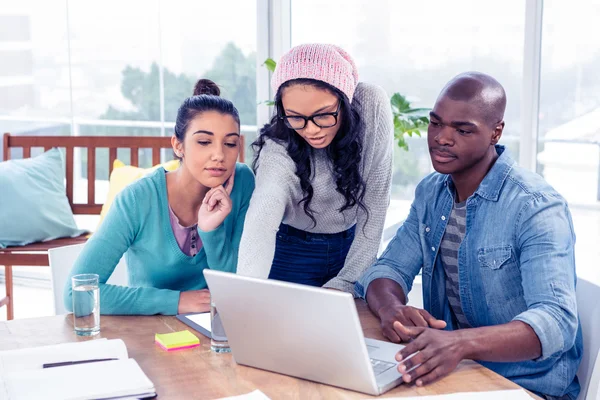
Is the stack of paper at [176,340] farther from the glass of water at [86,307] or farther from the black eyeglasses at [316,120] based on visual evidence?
the black eyeglasses at [316,120]

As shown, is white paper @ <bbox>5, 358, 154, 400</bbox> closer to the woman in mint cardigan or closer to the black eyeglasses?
the woman in mint cardigan

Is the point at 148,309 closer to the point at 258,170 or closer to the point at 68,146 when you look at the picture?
the point at 258,170

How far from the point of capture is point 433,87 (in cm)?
373

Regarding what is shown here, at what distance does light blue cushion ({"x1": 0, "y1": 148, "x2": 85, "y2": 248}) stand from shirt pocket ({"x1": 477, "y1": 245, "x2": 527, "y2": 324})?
2331mm

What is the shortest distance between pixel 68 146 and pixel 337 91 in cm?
218

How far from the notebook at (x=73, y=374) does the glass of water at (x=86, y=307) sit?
9 centimetres

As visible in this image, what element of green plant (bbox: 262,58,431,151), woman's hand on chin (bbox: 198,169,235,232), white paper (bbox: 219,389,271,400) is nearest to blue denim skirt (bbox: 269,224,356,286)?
woman's hand on chin (bbox: 198,169,235,232)

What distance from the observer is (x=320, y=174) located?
191 centimetres

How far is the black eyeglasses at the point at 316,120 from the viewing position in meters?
1.73

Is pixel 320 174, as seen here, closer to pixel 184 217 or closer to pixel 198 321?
pixel 184 217

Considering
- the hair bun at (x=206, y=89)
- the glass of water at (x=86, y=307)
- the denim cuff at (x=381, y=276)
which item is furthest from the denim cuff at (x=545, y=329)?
the hair bun at (x=206, y=89)

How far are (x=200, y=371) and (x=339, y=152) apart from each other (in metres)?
0.73

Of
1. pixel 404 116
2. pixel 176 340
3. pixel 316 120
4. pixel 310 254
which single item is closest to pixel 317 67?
pixel 316 120

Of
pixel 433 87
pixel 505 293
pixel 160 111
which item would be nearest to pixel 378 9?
pixel 433 87
